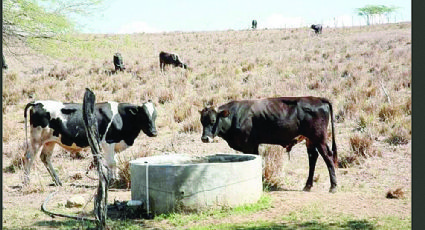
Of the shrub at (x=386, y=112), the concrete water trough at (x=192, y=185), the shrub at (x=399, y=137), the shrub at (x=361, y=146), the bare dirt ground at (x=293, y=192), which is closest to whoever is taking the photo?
the bare dirt ground at (x=293, y=192)

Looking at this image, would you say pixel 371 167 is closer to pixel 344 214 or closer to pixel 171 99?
pixel 344 214

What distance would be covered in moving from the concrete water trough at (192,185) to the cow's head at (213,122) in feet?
7.30

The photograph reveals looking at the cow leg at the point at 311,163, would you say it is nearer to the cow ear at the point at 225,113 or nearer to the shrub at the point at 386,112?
the cow ear at the point at 225,113

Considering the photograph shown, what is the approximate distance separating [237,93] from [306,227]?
56.6 feet

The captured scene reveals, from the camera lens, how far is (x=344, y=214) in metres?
8.59

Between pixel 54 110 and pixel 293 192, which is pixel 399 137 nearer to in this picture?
pixel 293 192

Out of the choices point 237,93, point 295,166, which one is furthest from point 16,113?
point 295,166

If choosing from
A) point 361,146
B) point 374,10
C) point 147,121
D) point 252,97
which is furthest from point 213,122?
point 374,10

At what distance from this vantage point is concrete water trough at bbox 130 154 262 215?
29.0ft

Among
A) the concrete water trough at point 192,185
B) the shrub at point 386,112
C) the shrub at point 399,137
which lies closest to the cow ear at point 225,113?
the concrete water trough at point 192,185

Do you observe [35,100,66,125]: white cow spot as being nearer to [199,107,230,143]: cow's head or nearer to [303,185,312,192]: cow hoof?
Result: [199,107,230,143]: cow's head

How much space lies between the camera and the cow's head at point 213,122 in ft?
37.2

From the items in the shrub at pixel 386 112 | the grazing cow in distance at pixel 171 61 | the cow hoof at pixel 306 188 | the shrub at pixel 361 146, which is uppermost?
the grazing cow in distance at pixel 171 61

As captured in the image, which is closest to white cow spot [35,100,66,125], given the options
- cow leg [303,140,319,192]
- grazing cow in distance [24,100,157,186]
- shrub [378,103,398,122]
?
grazing cow in distance [24,100,157,186]
